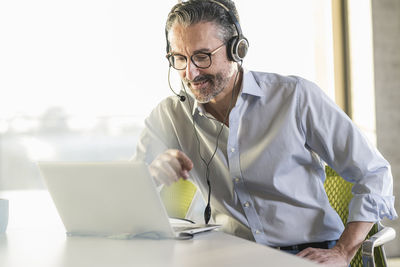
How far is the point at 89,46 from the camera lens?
3369 millimetres

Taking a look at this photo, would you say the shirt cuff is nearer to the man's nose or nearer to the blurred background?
the man's nose

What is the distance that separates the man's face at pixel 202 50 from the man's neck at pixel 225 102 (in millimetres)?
47

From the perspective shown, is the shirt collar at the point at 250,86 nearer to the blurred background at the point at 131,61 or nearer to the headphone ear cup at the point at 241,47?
the headphone ear cup at the point at 241,47

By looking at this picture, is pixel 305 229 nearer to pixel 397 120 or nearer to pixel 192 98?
pixel 192 98

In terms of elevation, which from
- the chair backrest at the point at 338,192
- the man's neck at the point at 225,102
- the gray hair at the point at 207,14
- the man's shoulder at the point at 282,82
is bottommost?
the chair backrest at the point at 338,192

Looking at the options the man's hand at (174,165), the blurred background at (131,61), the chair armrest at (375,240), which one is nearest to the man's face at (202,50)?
the man's hand at (174,165)

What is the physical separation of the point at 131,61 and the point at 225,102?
189 cm

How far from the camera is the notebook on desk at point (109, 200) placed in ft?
3.54

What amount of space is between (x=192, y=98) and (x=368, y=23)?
200cm

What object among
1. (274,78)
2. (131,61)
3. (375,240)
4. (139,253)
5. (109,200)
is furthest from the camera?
(131,61)

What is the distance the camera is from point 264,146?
148 centimetres

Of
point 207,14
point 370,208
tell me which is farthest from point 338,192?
point 207,14

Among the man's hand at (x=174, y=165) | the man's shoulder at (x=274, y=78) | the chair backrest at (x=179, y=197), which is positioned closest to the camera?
the man's hand at (x=174, y=165)

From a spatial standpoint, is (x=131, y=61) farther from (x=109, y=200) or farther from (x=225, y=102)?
(x=109, y=200)
